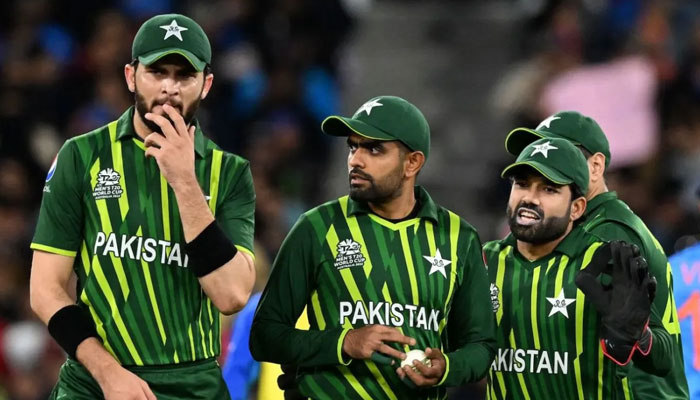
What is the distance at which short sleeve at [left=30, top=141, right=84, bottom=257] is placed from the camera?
19.0ft

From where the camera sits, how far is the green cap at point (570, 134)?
271 inches

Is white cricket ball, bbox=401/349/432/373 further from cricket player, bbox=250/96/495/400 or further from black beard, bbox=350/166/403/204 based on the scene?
black beard, bbox=350/166/403/204

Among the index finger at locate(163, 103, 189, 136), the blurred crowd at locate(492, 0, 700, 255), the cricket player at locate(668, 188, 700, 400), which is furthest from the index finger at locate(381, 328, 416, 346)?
the blurred crowd at locate(492, 0, 700, 255)

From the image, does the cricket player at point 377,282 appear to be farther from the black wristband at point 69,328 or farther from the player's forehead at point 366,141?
the black wristband at point 69,328

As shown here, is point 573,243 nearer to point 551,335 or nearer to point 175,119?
point 551,335

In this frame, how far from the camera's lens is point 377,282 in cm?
612

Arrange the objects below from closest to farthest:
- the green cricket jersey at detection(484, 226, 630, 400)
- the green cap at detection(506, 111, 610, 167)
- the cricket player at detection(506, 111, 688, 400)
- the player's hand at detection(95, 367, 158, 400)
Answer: the player's hand at detection(95, 367, 158, 400) → the green cricket jersey at detection(484, 226, 630, 400) → the cricket player at detection(506, 111, 688, 400) → the green cap at detection(506, 111, 610, 167)

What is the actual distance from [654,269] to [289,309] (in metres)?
1.58

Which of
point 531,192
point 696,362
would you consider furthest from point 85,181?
point 696,362

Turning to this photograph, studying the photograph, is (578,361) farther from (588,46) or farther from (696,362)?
(588,46)

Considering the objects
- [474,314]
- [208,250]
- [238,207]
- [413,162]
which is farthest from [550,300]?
[208,250]

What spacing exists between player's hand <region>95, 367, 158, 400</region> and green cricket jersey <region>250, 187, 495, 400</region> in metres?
0.64

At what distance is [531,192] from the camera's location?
20.7 feet

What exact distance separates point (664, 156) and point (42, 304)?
7.80m
